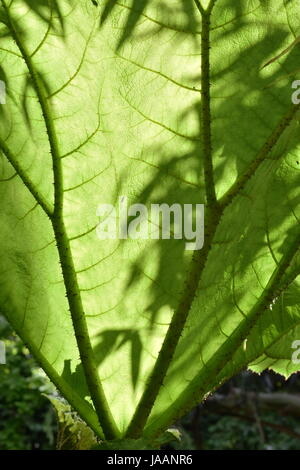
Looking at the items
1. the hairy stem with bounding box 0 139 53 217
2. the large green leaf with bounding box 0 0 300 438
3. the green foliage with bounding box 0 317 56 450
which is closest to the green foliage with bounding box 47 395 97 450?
the large green leaf with bounding box 0 0 300 438

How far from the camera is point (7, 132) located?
746 millimetres

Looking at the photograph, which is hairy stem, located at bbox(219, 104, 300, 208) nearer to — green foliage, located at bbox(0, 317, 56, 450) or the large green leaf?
the large green leaf

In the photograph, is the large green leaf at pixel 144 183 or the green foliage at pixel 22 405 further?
the green foliage at pixel 22 405

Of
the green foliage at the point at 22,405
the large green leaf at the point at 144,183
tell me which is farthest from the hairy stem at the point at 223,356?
Result: the green foliage at the point at 22,405

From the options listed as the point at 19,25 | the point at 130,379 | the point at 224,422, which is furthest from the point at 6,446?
the point at 19,25

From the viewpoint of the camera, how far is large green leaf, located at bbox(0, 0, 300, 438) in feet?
2.28

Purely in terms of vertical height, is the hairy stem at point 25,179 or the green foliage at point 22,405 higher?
the green foliage at point 22,405

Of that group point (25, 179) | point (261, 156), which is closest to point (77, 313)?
point (25, 179)

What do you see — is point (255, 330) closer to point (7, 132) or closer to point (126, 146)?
point (126, 146)

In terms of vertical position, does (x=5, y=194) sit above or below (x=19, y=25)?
below

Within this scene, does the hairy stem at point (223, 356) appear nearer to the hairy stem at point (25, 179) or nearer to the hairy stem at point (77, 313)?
the hairy stem at point (77, 313)

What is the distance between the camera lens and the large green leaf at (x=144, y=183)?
2.28 feet

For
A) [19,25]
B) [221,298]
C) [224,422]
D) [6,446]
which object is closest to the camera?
[19,25]

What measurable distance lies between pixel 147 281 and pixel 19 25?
35 centimetres
